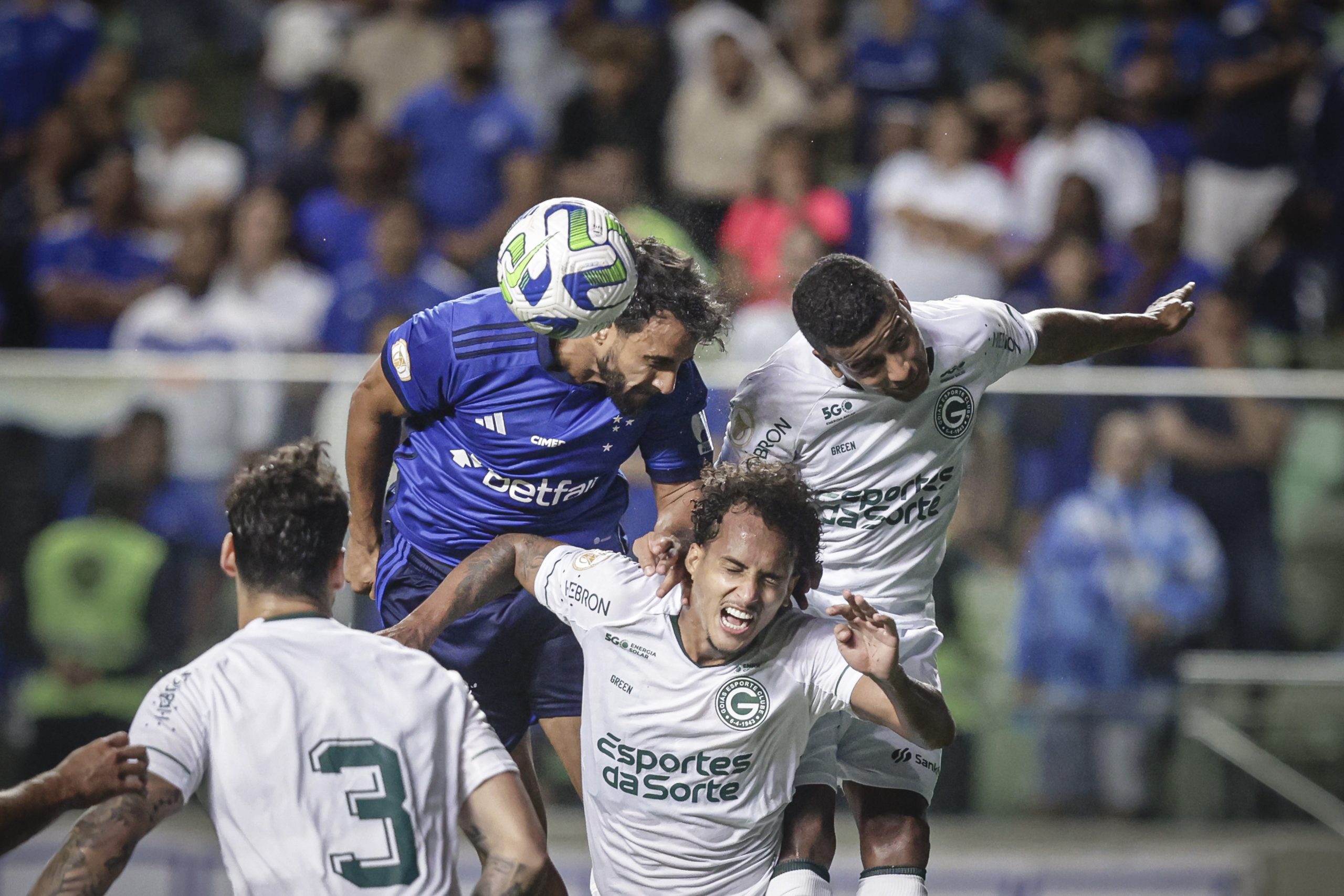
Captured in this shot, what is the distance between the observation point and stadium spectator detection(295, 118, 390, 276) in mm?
9531

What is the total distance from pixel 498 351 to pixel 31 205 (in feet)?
23.7

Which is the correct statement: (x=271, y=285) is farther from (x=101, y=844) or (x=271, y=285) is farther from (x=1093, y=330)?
(x=101, y=844)

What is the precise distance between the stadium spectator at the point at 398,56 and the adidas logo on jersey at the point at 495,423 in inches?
253

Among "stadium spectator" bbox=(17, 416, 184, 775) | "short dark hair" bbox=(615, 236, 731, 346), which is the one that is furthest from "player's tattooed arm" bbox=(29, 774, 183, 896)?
"stadium spectator" bbox=(17, 416, 184, 775)

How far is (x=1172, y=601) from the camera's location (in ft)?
26.7

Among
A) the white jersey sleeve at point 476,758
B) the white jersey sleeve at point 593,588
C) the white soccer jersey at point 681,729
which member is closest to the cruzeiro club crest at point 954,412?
the white soccer jersey at point 681,729

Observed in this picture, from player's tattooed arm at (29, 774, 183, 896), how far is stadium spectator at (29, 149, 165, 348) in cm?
671

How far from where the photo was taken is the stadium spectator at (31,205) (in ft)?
32.3

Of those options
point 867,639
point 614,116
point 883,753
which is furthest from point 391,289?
point 867,639

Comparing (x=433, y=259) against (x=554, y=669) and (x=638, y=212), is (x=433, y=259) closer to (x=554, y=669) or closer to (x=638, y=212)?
(x=638, y=212)

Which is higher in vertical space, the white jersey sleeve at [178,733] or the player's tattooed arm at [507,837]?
the white jersey sleeve at [178,733]

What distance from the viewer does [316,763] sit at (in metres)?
3.50

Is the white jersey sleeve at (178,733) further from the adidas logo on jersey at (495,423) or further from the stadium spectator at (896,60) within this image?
the stadium spectator at (896,60)

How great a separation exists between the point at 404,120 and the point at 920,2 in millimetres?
3664
